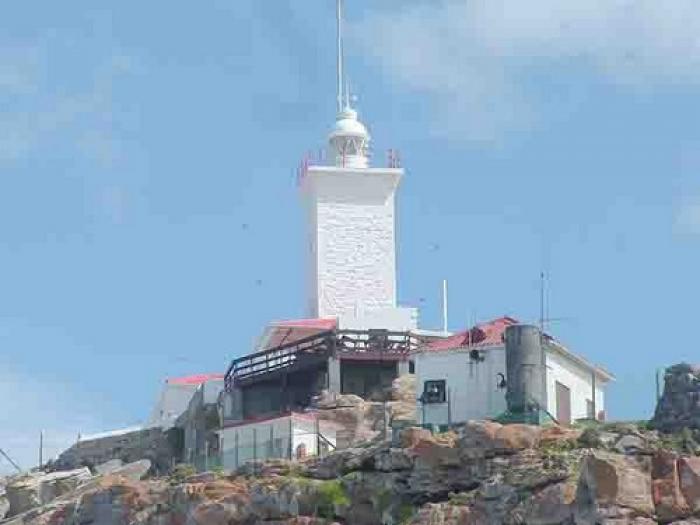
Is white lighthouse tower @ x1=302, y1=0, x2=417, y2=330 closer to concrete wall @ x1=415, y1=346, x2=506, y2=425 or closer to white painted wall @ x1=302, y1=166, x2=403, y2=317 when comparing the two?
white painted wall @ x1=302, y1=166, x2=403, y2=317

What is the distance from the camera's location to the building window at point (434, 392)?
A: 53.9 m

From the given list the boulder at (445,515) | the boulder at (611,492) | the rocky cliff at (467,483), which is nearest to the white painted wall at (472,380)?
the rocky cliff at (467,483)

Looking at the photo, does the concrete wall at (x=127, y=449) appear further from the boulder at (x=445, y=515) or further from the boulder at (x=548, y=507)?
the boulder at (x=548, y=507)

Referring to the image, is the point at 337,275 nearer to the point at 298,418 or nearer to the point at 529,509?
the point at 298,418

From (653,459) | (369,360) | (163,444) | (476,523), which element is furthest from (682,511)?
(163,444)

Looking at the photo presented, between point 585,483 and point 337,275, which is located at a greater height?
point 337,275

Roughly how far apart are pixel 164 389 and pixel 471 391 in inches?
666

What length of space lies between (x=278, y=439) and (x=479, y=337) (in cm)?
559

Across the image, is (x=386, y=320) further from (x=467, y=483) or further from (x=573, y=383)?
(x=467, y=483)

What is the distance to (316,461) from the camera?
5025 cm

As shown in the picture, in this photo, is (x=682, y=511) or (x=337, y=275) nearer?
(x=682, y=511)

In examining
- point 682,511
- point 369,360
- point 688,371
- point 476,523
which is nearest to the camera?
point 682,511

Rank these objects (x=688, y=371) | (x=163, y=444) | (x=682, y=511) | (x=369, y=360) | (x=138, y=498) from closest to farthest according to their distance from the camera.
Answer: (x=682, y=511)
(x=688, y=371)
(x=138, y=498)
(x=369, y=360)
(x=163, y=444)

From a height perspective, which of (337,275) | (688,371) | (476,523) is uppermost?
(337,275)
